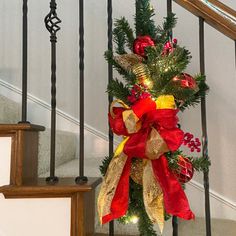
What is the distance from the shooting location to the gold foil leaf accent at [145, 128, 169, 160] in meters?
0.71

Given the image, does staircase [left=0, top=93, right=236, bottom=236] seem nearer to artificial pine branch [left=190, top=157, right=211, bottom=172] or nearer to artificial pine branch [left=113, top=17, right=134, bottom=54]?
artificial pine branch [left=190, top=157, right=211, bottom=172]

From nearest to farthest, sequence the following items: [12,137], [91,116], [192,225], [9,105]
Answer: [12,137] < [192,225] < [9,105] < [91,116]

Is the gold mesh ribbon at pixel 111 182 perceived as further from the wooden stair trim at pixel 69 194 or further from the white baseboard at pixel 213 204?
the white baseboard at pixel 213 204

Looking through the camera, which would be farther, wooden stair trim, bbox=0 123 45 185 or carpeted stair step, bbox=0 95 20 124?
carpeted stair step, bbox=0 95 20 124

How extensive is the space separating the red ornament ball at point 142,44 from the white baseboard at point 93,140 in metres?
1.01

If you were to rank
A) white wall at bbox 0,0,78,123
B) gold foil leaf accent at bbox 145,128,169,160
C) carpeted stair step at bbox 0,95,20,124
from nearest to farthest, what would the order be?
gold foil leaf accent at bbox 145,128,169,160 → carpeted stair step at bbox 0,95,20,124 → white wall at bbox 0,0,78,123

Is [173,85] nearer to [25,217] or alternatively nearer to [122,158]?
[122,158]

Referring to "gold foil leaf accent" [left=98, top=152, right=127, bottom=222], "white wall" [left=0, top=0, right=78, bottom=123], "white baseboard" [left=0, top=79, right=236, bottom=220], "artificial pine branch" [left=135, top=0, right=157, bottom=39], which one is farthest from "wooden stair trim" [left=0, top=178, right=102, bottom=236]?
"white wall" [left=0, top=0, right=78, bottom=123]

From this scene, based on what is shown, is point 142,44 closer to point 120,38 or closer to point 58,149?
point 120,38

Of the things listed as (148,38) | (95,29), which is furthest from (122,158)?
(95,29)

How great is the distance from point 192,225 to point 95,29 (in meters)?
1.33

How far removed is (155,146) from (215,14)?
472 millimetres

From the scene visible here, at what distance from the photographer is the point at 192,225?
4.60ft

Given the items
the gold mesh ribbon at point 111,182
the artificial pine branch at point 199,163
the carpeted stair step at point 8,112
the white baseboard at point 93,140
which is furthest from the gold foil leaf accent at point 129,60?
the white baseboard at point 93,140
